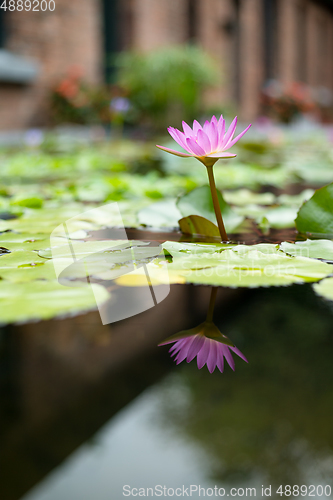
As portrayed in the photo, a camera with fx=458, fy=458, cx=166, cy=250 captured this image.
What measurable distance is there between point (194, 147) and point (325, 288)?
158 millimetres

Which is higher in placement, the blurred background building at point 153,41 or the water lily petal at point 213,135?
the blurred background building at point 153,41

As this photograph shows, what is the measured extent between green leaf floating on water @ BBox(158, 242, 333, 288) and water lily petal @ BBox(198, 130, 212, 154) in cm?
10

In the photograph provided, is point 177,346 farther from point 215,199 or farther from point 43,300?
point 215,199

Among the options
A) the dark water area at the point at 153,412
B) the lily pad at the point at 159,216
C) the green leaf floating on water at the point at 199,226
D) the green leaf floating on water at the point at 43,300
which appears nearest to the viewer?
the dark water area at the point at 153,412

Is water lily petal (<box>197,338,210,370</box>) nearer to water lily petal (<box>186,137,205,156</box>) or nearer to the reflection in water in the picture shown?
the reflection in water

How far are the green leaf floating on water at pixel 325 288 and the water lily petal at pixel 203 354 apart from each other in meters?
0.12

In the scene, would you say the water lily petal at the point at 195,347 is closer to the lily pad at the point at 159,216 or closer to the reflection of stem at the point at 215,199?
the reflection of stem at the point at 215,199

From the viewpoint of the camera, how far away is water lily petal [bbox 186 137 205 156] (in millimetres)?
382

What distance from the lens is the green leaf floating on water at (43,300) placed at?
290mm

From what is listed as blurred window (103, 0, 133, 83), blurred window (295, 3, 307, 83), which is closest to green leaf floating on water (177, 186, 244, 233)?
blurred window (103, 0, 133, 83)

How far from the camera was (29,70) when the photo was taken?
11.8 feet

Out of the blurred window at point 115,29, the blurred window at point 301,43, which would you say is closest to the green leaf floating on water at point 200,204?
the blurred window at point 115,29

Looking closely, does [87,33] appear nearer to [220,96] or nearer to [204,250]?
[220,96]

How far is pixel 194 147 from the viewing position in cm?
39
